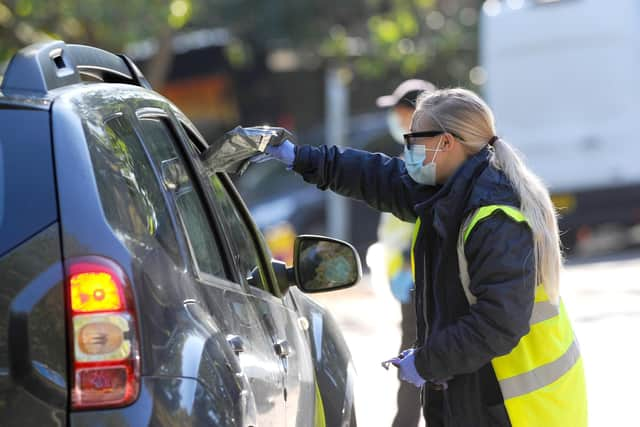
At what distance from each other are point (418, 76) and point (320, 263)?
18112mm

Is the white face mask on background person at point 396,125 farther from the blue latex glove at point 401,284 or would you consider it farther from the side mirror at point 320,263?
the side mirror at point 320,263

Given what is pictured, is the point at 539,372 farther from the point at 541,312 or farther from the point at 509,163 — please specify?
the point at 509,163

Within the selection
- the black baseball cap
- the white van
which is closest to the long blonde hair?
the black baseball cap

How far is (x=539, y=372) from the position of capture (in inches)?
134

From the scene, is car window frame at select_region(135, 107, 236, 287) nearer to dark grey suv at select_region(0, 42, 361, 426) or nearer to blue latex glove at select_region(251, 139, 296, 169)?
dark grey suv at select_region(0, 42, 361, 426)

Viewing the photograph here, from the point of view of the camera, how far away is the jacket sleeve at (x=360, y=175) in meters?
4.07

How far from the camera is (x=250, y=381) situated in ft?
9.25

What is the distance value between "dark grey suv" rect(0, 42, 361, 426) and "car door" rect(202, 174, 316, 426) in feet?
0.71

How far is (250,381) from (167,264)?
0.43 m

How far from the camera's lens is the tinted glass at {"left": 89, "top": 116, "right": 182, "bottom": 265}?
2410 millimetres

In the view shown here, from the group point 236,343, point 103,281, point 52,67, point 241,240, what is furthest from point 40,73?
point 241,240

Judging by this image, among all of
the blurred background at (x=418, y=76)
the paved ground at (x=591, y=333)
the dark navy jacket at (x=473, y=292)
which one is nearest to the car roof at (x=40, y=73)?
the dark navy jacket at (x=473, y=292)

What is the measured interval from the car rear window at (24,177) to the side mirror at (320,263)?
145 cm

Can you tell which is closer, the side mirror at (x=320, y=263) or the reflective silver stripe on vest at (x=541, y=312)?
the reflective silver stripe on vest at (x=541, y=312)
